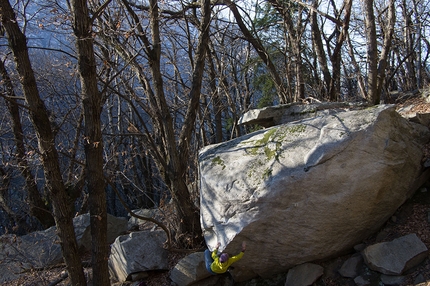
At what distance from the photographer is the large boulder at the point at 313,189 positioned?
171 inches

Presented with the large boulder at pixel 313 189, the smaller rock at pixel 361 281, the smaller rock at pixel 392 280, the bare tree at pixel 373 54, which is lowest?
the smaller rock at pixel 361 281

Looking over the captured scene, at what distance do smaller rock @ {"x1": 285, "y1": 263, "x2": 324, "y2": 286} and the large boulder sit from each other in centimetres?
8

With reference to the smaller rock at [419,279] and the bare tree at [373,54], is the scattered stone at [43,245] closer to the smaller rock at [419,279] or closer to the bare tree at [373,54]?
the smaller rock at [419,279]

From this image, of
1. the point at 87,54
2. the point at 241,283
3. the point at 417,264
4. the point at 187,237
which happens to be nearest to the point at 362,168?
the point at 417,264

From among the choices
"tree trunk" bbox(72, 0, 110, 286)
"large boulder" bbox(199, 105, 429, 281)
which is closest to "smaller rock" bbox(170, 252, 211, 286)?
"large boulder" bbox(199, 105, 429, 281)

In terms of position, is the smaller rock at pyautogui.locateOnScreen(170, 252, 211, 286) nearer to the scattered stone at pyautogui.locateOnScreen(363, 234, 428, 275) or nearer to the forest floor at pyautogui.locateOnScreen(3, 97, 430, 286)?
the forest floor at pyautogui.locateOnScreen(3, 97, 430, 286)

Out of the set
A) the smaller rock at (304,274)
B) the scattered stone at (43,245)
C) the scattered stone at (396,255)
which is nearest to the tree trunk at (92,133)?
the smaller rock at (304,274)

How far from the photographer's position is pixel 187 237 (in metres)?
6.14

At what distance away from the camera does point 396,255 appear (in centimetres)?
422

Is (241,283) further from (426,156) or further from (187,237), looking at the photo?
(426,156)

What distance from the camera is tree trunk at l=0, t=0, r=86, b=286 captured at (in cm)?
463

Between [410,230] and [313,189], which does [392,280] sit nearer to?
[410,230]

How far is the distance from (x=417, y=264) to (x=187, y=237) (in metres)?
3.36

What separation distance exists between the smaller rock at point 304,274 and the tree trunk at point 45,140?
106 inches
